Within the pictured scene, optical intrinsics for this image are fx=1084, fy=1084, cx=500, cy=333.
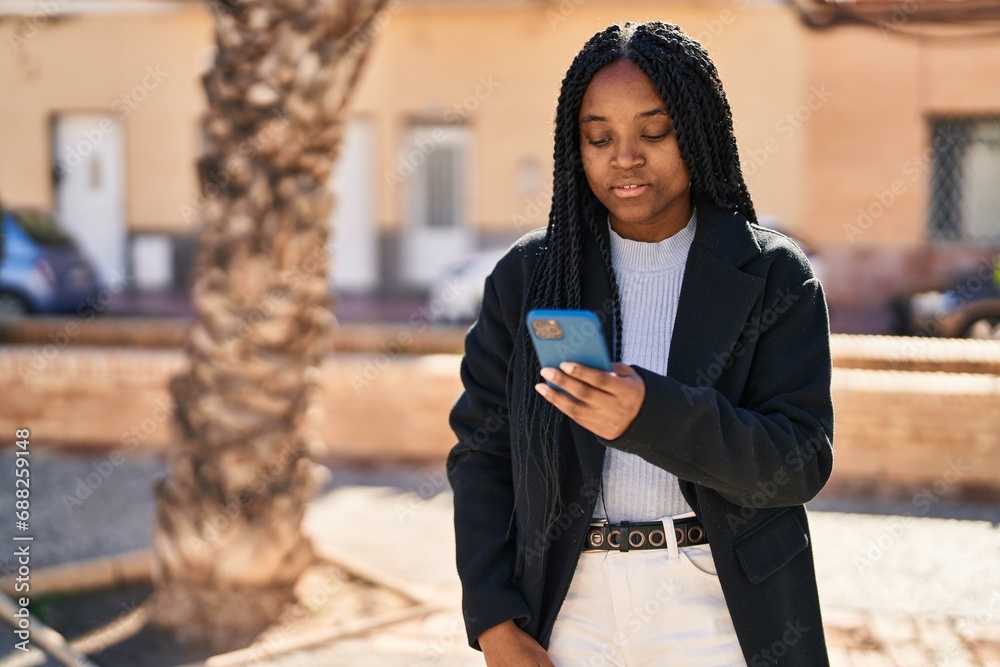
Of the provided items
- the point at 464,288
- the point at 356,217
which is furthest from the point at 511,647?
the point at 356,217

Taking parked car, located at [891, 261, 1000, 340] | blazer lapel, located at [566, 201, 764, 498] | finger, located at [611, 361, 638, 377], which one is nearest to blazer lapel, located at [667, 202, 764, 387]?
blazer lapel, located at [566, 201, 764, 498]

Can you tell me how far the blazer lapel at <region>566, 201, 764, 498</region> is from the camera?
183 cm

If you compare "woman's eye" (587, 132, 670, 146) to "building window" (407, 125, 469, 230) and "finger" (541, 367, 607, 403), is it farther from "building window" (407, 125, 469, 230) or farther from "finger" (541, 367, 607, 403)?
"building window" (407, 125, 469, 230)

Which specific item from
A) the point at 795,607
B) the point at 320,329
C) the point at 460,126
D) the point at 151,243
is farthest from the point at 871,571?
the point at 151,243

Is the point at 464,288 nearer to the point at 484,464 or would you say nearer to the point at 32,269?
the point at 32,269

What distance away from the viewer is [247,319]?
14.2 ft

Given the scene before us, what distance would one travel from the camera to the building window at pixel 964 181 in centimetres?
1611

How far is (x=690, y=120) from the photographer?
1791 millimetres

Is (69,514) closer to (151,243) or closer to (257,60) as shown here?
(257,60)

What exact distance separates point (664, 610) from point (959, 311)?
10.5 metres

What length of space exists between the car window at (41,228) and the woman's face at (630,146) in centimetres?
1248

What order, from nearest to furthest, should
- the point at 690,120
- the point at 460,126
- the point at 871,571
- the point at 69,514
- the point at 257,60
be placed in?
the point at 690,120
the point at 257,60
the point at 871,571
the point at 69,514
the point at 460,126

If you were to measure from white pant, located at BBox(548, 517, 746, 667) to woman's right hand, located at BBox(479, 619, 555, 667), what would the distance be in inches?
4.3

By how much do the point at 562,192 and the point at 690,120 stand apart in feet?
0.94
